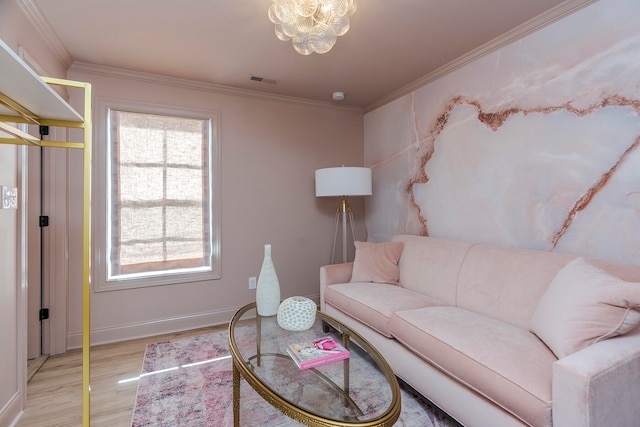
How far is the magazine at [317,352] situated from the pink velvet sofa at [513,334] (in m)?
0.49

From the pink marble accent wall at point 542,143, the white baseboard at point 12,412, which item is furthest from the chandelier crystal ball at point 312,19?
the white baseboard at point 12,412

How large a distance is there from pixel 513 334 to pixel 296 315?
1.12 metres

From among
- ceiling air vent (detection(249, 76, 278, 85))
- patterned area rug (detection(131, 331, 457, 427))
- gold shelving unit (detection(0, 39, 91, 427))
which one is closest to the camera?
gold shelving unit (detection(0, 39, 91, 427))

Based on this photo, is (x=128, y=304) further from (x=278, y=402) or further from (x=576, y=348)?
(x=576, y=348)

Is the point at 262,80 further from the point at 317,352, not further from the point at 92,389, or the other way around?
the point at 92,389

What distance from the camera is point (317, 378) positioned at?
1362 mm

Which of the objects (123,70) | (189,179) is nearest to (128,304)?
(189,179)

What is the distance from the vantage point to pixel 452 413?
1539 millimetres

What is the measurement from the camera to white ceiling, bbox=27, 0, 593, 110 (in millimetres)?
1934

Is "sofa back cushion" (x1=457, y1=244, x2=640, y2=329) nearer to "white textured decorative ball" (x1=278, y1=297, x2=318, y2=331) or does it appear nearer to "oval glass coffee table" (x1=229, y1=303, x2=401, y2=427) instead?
"oval glass coffee table" (x1=229, y1=303, x2=401, y2=427)

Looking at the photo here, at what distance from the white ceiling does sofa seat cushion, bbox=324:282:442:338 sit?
1868mm

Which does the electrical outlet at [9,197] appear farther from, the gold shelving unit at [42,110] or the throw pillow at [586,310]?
the throw pillow at [586,310]

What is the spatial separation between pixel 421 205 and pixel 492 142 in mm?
871

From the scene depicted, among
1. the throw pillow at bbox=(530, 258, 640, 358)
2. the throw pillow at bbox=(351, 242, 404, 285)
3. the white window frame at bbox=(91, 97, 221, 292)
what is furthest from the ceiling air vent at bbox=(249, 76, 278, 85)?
the throw pillow at bbox=(530, 258, 640, 358)
